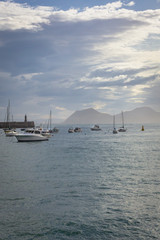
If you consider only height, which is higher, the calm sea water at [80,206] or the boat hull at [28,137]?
the boat hull at [28,137]

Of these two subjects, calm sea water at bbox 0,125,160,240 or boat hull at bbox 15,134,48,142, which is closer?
calm sea water at bbox 0,125,160,240

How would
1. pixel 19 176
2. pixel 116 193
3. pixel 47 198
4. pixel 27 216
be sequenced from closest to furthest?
pixel 27 216
pixel 47 198
pixel 116 193
pixel 19 176

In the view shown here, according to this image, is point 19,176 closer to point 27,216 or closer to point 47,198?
point 47,198

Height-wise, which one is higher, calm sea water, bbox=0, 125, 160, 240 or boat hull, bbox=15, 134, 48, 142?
boat hull, bbox=15, 134, 48, 142

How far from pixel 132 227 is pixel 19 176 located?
14.0 meters

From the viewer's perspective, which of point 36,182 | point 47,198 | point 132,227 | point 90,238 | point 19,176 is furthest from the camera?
point 19,176

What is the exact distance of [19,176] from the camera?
23.4 metres

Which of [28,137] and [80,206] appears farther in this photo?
[28,137]

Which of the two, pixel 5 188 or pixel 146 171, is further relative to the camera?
pixel 146 171

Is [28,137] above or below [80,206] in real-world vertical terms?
above

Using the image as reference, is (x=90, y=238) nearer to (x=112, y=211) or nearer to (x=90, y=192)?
(x=112, y=211)

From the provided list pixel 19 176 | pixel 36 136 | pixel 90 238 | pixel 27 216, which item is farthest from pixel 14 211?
pixel 36 136

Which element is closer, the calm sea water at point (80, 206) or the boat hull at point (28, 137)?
the calm sea water at point (80, 206)

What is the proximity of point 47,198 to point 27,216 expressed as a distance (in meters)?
3.09
